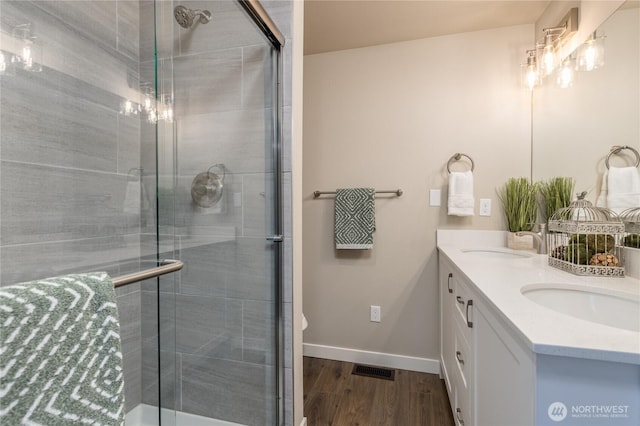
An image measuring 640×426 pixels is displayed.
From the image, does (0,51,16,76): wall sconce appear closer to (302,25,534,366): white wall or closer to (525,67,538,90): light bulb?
(302,25,534,366): white wall

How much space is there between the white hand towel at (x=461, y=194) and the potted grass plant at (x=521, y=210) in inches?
9.5

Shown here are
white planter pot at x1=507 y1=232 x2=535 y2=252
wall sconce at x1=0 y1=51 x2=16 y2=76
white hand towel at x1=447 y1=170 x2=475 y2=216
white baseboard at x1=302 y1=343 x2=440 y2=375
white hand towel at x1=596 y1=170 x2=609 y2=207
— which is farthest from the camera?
white baseboard at x1=302 y1=343 x2=440 y2=375

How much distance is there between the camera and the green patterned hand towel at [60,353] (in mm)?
403

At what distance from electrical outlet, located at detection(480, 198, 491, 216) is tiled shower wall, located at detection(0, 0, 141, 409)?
6.69 ft

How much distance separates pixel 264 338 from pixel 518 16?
7.90 feet

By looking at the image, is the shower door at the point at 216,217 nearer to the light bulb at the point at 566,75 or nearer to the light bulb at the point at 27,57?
the light bulb at the point at 27,57

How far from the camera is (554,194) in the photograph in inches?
→ 66.7

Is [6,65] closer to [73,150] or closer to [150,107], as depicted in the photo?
[73,150]

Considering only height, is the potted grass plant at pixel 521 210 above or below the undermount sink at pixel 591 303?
above

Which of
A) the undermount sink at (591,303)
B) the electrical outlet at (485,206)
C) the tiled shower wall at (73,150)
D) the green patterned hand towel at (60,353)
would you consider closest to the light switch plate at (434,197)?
the electrical outlet at (485,206)

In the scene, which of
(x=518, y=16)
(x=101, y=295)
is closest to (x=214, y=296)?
(x=101, y=295)

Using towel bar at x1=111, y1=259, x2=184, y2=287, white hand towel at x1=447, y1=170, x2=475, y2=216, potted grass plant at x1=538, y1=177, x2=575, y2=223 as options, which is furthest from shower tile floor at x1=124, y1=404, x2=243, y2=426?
potted grass plant at x1=538, y1=177, x2=575, y2=223

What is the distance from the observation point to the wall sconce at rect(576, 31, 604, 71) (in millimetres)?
1272

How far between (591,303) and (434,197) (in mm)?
1162
